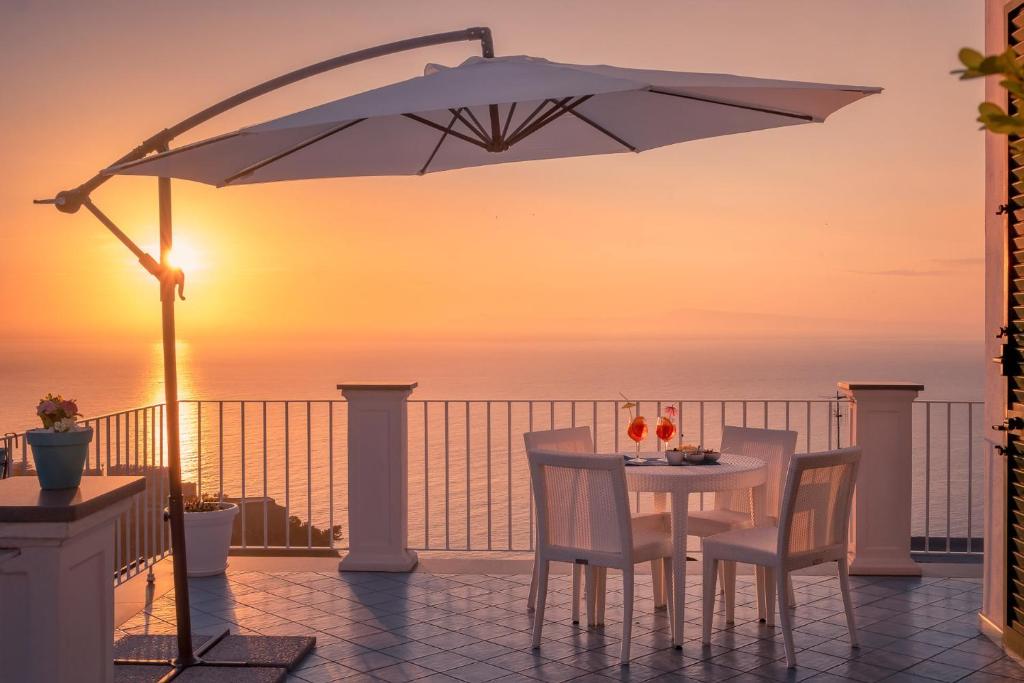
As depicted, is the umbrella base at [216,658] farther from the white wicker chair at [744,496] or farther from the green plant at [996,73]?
the green plant at [996,73]

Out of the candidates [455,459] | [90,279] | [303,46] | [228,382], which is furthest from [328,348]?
[303,46]

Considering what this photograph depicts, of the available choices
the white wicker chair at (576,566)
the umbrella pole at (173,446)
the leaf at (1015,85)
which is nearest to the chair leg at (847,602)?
the white wicker chair at (576,566)

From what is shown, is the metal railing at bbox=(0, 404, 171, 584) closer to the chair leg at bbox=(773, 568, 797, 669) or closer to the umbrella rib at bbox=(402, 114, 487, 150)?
the umbrella rib at bbox=(402, 114, 487, 150)

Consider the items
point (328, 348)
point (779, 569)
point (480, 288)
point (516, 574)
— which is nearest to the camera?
point (779, 569)

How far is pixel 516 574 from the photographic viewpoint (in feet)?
18.9

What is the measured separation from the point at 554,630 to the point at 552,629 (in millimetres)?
18

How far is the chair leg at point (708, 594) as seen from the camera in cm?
436

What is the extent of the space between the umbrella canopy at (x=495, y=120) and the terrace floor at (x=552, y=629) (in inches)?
85.0

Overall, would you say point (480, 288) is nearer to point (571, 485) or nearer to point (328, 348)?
point (571, 485)

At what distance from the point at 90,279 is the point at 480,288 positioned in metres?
16.5

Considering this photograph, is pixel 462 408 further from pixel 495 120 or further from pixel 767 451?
pixel 495 120

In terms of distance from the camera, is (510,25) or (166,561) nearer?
(166,561)

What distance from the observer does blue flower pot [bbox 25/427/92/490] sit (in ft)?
9.49

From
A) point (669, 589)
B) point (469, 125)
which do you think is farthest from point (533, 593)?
point (469, 125)
